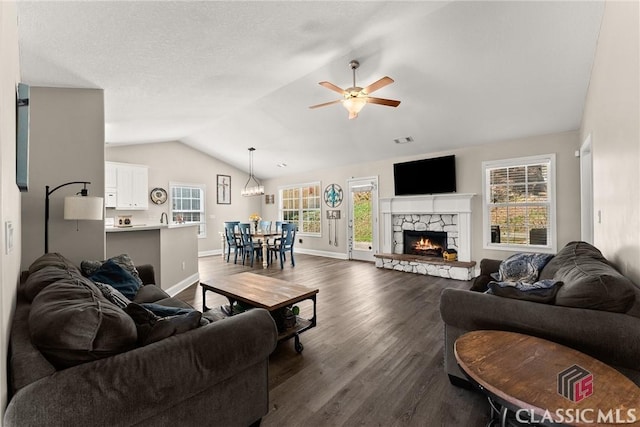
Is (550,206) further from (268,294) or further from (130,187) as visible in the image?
(130,187)

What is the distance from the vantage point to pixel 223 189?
889 cm

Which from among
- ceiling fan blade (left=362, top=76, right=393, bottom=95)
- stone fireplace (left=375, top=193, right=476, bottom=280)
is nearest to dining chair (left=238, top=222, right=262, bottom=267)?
stone fireplace (left=375, top=193, right=476, bottom=280)

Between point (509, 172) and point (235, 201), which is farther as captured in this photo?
point (235, 201)

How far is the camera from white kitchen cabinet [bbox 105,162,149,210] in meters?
6.55

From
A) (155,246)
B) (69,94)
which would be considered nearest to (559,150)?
(155,246)

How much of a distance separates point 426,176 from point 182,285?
508cm

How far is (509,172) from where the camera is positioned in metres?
5.14

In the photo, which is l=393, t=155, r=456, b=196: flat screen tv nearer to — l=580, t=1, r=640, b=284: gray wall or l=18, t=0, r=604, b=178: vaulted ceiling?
l=18, t=0, r=604, b=178: vaulted ceiling

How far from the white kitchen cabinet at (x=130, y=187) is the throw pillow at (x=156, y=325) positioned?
20.9ft

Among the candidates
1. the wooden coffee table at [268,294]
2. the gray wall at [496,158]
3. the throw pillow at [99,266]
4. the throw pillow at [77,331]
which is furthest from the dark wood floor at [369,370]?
the gray wall at [496,158]

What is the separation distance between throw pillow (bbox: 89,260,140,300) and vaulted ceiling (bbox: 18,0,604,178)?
1859 mm

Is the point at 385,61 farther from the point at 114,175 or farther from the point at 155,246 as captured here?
the point at 114,175

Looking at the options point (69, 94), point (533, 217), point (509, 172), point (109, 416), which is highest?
point (69, 94)

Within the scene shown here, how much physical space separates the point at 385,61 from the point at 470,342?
3.37 metres
